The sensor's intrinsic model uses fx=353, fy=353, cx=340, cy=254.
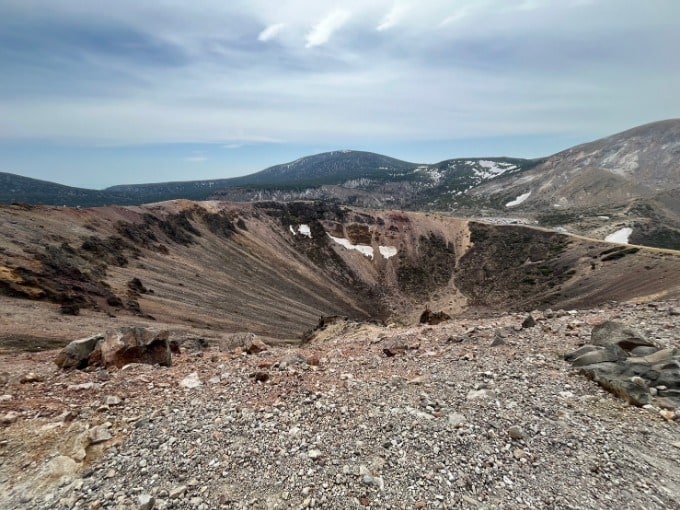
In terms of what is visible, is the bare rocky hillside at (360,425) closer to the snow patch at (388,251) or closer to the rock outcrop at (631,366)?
the rock outcrop at (631,366)

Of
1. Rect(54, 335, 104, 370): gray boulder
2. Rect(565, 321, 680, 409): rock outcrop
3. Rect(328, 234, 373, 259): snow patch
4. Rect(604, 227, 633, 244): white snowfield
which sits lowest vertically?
Rect(604, 227, 633, 244): white snowfield

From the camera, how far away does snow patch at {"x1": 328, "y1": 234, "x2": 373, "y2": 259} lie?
11331 centimetres

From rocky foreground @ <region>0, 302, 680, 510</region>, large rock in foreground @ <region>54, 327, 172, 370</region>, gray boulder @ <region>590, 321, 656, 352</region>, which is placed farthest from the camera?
large rock in foreground @ <region>54, 327, 172, 370</region>

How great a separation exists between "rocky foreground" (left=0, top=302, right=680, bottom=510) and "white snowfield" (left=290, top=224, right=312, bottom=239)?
336 feet

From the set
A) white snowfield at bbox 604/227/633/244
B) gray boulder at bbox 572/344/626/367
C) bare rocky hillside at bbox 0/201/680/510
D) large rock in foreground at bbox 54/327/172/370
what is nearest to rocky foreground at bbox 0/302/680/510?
bare rocky hillside at bbox 0/201/680/510

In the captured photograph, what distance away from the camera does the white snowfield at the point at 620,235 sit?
12469 cm

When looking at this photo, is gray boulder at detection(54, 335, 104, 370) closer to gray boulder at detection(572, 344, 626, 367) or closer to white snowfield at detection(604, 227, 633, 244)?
gray boulder at detection(572, 344, 626, 367)

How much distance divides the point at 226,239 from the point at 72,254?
41.2 metres

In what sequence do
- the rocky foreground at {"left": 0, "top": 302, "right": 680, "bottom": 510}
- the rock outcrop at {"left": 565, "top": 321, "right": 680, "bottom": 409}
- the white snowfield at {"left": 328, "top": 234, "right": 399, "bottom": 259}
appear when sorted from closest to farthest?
the rocky foreground at {"left": 0, "top": 302, "right": 680, "bottom": 510} → the rock outcrop at {"left": 565, "top": 321, "right": 680, "bottom": 409} → the white snowfield at {"left": 328, "top": 234, "right": 399, "bottom": 259}

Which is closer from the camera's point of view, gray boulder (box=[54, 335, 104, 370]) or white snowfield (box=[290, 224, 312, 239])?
gray boulder (box=[54, 335, 104, 370])

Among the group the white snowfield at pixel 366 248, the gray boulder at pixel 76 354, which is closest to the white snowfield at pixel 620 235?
the white snowfield at pixel 366 248

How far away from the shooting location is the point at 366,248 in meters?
115

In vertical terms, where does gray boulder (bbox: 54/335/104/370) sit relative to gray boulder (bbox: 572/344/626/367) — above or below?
above

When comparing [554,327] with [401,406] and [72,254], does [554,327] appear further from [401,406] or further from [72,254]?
[72,254]
